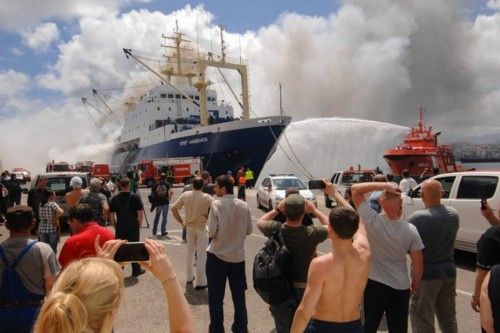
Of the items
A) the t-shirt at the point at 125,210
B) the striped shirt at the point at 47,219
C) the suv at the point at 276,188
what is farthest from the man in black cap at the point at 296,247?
the suv at the point at 276,188

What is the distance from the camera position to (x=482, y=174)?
299 inches

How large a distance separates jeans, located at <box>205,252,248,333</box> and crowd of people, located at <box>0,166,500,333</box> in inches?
0.4

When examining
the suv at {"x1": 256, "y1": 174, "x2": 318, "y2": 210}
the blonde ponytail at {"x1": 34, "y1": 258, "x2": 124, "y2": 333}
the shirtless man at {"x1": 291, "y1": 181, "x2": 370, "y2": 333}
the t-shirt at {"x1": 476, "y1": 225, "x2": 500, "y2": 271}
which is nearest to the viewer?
the blonde ponytail at {"x1": 34, "y1": 258, "x2": 124, "y2": 333}

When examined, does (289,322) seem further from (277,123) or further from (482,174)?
(277,123)

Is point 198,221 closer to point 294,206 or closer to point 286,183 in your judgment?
point 294,206

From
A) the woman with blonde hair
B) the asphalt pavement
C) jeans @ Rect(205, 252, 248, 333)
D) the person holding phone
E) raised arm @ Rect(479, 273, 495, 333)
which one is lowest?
the asphalt pavement

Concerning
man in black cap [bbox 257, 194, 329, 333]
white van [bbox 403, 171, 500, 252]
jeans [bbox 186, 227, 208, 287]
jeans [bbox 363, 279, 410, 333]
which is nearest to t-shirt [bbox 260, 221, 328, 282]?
man in black cap [bbox 257, 194, 329, 333]

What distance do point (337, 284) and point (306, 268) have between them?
816 millimetres

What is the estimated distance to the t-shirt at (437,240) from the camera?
12.3 ft

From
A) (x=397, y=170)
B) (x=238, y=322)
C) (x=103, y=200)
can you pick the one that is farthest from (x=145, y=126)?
(x=238, y=322)

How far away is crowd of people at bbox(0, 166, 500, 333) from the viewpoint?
1.45 metres

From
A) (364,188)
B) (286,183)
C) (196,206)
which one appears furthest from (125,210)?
(286,183)

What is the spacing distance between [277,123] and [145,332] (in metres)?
30.3

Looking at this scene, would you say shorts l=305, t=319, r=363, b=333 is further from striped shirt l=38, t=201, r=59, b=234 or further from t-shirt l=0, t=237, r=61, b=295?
striped shirt l=38, t=201, r=59, b=234
